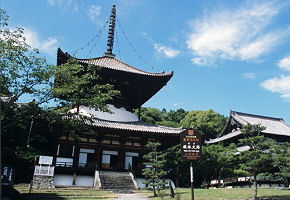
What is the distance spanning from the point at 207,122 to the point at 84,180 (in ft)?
139

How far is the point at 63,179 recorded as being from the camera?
19078 mm

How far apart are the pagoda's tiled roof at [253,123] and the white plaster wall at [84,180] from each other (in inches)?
975

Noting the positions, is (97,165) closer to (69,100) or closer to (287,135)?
(69,100)

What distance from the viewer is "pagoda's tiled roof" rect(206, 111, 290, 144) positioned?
37969mm

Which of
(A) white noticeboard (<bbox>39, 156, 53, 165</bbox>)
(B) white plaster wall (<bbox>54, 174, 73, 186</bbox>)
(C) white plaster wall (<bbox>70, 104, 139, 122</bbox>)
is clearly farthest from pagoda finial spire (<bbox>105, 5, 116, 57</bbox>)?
(A) white noticeboard (<bbox>39, 156, 53, 165</bbox>)

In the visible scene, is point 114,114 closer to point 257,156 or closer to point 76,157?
point 76,157

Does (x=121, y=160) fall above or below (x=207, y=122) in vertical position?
below

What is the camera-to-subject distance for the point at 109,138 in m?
21.8

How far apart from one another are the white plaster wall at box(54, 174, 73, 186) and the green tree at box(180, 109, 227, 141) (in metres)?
37.2

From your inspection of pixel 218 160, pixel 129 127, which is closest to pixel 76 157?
pixel 129 127

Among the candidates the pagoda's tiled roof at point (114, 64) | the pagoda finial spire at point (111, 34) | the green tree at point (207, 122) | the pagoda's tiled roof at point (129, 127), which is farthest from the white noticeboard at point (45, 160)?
the green tree at point (207, 122)

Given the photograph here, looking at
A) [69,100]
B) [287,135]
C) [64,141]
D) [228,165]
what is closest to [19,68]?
[69,100]

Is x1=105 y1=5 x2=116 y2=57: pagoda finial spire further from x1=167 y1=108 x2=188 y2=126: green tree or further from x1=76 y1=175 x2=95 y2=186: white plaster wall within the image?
x1=167 y1=108 x2=188 y2=126: green tree

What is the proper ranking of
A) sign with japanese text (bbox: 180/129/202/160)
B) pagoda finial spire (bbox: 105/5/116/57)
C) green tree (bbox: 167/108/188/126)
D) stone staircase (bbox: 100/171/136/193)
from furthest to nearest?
green tree (bbox: 167/108/188/126) < pagoda finial spire (bbox: 105/5/116/57) < stone staircase (bbox: 100/171/136/193) < sign with japanese text (bbox: 180/129/202/160)
